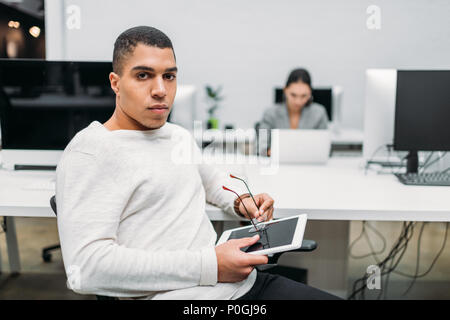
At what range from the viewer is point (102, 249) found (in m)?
0.90

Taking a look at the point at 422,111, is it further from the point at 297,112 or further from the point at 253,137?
the point at 253,137

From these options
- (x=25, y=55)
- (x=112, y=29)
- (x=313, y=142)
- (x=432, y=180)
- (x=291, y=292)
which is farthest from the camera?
(x=313, y=142)

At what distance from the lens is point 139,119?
1061mm

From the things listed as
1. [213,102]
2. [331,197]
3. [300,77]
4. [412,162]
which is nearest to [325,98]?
[300,77]

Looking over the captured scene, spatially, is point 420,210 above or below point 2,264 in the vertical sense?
above

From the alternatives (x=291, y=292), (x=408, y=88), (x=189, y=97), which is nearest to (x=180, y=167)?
(x=291, y=292)

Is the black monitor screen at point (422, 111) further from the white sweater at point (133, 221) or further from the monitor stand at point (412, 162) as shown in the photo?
the white sweater at point (133, 221)

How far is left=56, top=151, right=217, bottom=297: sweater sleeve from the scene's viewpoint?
90cm

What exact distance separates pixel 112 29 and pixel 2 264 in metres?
1.75

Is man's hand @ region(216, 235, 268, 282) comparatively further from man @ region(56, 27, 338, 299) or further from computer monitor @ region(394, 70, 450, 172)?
computer monitor @ region(394, 70, 450, 172)

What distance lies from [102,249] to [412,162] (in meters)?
1.46

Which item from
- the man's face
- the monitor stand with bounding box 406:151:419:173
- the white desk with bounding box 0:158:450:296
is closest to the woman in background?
the white desk with bounding box 0:158:450:296

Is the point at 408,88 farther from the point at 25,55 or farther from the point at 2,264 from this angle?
the point at 2,264

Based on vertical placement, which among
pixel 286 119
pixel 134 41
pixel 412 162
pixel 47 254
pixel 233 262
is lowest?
pixel 47 254
